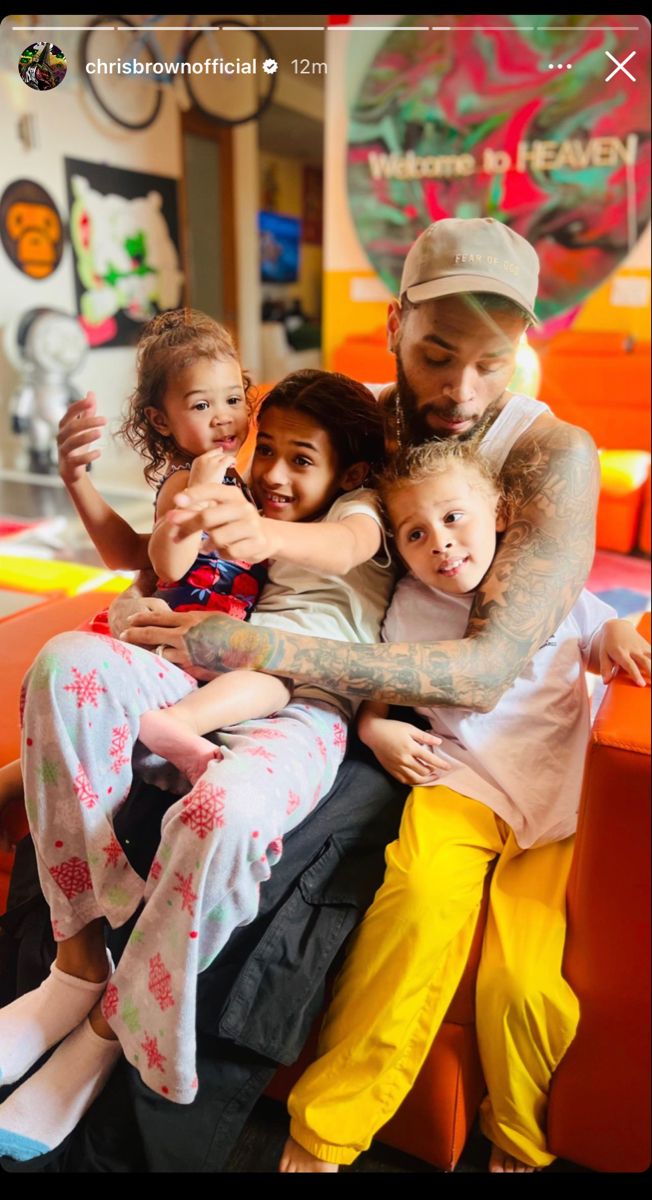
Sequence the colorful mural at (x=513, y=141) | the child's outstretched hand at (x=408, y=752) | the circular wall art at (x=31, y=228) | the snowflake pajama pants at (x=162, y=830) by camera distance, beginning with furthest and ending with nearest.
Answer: the circular wall art at (x=31, y=228)
the colorful mural at (x=513, y=141)
the child's outstretched hand at (x=408, y=752)
the snowflake pajama pants at (x=162, y=830)

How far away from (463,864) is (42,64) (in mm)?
1155

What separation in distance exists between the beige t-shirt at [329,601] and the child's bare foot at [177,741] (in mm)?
176

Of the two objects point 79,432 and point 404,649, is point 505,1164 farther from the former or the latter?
point 79,432

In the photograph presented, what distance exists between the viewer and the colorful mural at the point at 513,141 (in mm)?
1180

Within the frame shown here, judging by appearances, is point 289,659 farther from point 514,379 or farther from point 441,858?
point 514,379

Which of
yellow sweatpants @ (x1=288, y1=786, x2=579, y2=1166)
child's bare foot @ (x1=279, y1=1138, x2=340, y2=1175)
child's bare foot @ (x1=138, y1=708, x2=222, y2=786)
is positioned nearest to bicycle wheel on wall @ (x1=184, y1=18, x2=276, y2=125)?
child's bare foot @ (x1=138, y1=708, x2=222, y2=786)

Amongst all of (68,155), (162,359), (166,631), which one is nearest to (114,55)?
(162,359)

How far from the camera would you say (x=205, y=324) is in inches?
40.3

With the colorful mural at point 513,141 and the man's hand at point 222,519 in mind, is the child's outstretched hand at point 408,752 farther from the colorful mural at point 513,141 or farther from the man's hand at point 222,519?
the colorful mural at point 513,141

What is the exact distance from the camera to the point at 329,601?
1.09m

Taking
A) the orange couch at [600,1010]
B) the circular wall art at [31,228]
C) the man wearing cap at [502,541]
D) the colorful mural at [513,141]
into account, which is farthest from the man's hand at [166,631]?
the circular wall art at [31,228]

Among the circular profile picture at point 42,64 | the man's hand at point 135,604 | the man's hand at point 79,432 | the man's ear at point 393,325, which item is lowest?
the man's hand at point 135,604

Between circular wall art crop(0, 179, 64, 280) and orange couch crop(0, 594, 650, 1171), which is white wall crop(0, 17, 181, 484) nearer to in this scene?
circular wall art crop(0, 179, 64, 280)
